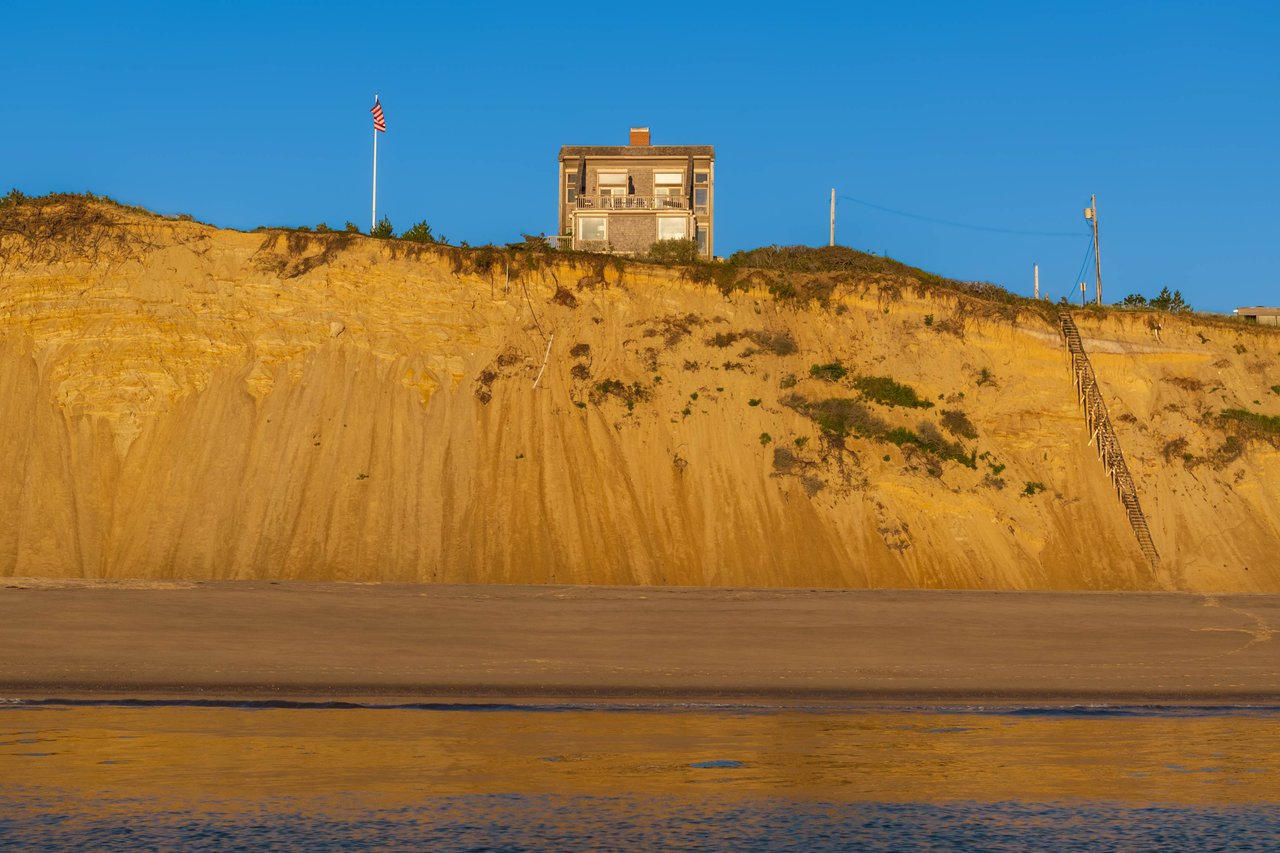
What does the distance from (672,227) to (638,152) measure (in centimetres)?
507

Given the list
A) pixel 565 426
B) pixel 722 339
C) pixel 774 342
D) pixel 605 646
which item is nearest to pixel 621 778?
pixel 605 646

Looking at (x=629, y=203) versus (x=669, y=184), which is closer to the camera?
(x=629, y=203)

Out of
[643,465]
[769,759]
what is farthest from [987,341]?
[769,759]

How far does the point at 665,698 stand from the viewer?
1570 cm

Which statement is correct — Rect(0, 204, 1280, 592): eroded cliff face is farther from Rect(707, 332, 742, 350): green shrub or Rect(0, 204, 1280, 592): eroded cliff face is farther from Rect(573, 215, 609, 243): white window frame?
Rect(573, 215, 609, 243): white window frame

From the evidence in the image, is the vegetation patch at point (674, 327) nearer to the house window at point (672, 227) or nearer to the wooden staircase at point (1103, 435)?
the wooden staircase at point (1103, 435)

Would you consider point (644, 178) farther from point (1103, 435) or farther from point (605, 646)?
point (605, 646)

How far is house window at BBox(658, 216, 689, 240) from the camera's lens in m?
49.8

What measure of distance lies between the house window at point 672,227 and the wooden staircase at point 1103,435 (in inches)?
679

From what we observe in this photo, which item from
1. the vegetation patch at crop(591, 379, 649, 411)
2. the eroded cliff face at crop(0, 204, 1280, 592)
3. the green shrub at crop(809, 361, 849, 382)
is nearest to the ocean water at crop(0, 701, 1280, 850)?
the eroded cliff face at crop(0, 204, 1280, 592)

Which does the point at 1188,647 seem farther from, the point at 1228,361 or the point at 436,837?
the point at 1228,361

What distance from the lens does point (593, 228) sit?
5003 cm

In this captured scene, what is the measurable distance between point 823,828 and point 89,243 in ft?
95.5

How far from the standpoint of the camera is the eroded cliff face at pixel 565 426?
2731 cm
